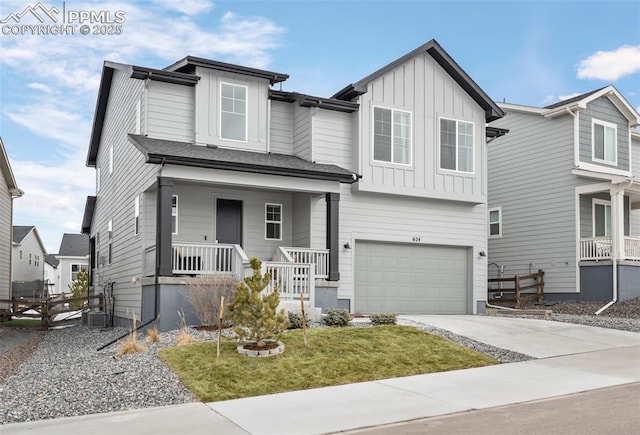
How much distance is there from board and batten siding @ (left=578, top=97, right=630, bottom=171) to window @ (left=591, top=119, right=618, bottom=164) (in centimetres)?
18

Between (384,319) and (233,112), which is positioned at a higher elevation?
(233,112)

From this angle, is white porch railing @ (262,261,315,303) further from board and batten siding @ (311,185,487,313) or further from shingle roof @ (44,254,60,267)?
shingle roof @ (44,254,60,267)

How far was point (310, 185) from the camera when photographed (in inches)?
699

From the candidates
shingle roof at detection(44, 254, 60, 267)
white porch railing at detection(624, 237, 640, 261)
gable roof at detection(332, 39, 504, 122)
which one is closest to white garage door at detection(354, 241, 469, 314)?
gable roof at detection(332, 39, 504, 122)

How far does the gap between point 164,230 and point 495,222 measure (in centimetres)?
1583

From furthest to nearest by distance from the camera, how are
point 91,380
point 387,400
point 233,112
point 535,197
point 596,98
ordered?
point 535,197 < point 596,98 < point 233,112 < point 91,380 < point 387,400

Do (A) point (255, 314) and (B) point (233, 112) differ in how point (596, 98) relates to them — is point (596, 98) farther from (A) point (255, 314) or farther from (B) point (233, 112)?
(A) point (255, 314)

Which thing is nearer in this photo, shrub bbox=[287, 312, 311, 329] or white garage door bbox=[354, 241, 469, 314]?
shrub bbox=[287, 312, 311, 329]

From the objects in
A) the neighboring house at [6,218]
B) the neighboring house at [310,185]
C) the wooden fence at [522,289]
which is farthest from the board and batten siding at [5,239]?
the wooden fence at [522,289]

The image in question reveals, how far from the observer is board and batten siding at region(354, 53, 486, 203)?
1953 cm

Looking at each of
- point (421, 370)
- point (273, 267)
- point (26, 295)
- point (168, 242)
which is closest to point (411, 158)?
point (273, 267)

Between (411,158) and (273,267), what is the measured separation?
6.55 metres

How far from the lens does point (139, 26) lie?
55.0ft

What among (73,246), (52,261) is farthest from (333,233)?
(52,261)
